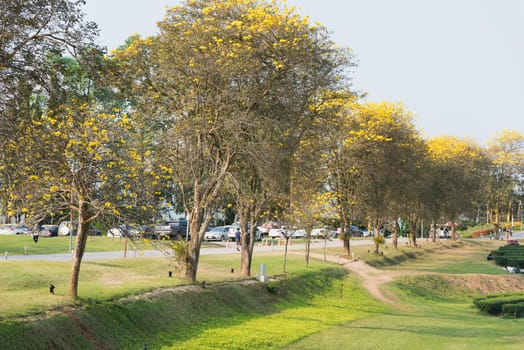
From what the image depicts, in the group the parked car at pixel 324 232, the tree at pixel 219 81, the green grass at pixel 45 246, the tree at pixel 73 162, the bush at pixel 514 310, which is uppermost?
the tree at pixel 219 81

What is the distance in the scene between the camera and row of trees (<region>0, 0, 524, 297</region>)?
49.4 feet

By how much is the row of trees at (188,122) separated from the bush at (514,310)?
12013 millimetres

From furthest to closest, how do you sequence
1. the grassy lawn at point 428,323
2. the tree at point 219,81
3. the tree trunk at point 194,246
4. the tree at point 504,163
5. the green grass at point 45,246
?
the tree at point 504,163 < the green grass at point 45,246 < the tree trunk at point 194,246 < the tree at point 219,81 < the grassy lawn at point 428,323

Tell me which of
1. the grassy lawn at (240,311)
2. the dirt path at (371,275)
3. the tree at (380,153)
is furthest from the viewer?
the tree at (380,153)

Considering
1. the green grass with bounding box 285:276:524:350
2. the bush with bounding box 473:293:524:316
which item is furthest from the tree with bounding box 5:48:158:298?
the bush with bounding box 473:293:524:316

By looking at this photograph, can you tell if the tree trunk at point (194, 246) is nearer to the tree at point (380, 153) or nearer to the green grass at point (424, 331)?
the green grass at point (424, 331)

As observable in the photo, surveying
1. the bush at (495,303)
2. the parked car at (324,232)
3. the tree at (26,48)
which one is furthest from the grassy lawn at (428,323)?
the tree at (26,48)

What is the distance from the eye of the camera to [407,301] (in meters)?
39.3

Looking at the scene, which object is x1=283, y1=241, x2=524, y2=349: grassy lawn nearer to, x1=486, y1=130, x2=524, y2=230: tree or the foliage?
the foliage

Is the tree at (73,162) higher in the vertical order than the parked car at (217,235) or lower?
higher

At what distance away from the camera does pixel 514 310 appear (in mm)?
33719

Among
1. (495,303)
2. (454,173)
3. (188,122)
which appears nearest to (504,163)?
(454,173)

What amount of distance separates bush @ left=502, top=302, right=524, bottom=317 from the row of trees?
12.0m

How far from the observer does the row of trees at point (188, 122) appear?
593 inches
